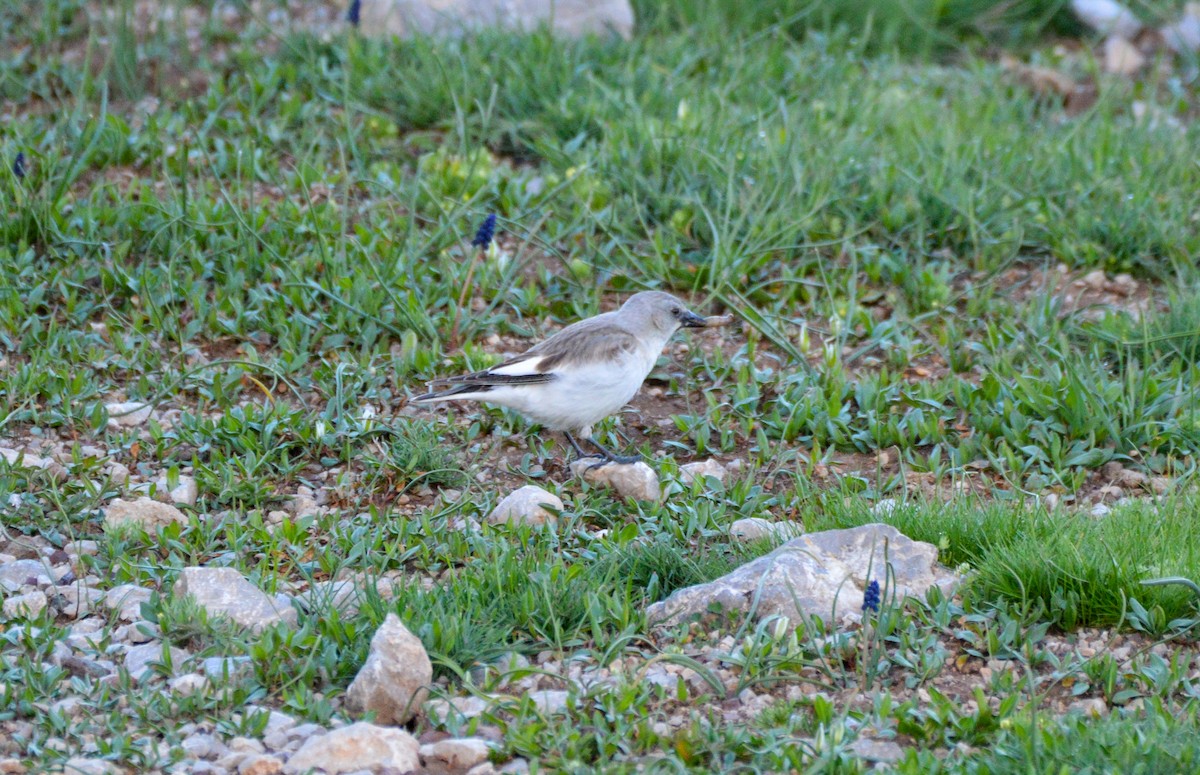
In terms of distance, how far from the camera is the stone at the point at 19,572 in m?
3.91

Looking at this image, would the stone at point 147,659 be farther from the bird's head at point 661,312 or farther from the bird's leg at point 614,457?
the bird's head at point 661,312

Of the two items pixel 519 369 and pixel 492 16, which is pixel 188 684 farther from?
pixel 492 16

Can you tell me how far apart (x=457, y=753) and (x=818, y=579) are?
1177 mm

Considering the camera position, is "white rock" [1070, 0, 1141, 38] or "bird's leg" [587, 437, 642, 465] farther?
"white rock" [1070, 0, 1141, 38]

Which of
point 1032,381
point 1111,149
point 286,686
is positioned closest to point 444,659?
point 286,686

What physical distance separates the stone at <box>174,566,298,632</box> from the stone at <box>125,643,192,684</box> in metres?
0.15

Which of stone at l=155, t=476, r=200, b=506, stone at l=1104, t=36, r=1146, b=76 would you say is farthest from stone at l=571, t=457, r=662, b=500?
stone at l=1104, t=36, r=1146, b=76

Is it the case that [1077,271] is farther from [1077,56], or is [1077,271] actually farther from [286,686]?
[286,686]

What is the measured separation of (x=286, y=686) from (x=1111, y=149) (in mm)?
5236

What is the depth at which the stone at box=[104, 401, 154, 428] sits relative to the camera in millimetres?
4898

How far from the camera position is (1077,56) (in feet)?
28.1

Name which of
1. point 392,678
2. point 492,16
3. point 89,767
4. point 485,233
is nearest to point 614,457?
point 485,233

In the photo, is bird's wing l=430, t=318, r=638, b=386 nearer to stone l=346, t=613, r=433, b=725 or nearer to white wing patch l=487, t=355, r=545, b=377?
white wing patch l=487, t=355, r=545, b=377

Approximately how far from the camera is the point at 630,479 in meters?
4.55
